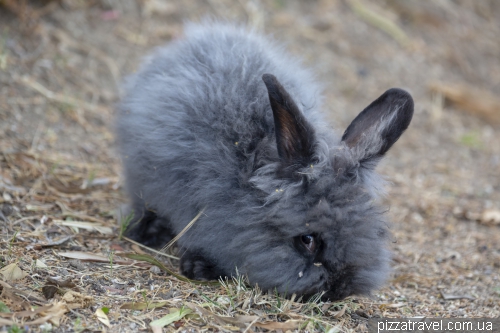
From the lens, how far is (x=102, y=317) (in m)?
2.58

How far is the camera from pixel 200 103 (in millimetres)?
3287

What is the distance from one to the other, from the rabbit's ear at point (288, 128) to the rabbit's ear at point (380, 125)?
0.28 metres

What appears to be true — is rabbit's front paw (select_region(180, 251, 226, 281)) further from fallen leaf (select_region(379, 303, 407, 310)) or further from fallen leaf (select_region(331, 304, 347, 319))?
fallen leaf (select_region(379, 303, 407, 310))

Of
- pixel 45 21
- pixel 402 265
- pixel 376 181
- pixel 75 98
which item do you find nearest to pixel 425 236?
pixel 402 265

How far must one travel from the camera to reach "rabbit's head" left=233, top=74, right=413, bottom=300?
2.76 meters

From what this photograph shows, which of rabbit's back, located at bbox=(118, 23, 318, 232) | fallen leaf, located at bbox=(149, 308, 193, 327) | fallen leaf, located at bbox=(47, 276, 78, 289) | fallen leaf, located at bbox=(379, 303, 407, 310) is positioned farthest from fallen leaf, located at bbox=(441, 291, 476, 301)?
fallen leaf, located at bbox=(47, 276, 78, 289)

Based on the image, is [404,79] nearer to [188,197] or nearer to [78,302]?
[188,197]

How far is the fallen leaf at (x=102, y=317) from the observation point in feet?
A: 8.36

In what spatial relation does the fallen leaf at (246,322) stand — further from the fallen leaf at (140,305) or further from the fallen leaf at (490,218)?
the fallen leaf at (490,218)

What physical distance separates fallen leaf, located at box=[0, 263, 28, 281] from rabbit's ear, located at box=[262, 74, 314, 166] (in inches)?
53.8

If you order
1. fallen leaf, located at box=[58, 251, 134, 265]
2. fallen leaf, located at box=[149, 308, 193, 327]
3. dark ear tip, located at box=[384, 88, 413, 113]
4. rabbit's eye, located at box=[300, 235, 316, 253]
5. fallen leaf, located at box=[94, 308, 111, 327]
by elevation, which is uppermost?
dark ear tip, located at box=[384, 88, 413, 113]

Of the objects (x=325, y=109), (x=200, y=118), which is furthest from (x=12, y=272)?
(x=325, y=109)

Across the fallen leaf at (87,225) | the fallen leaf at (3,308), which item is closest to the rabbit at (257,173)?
the fallen leaf at (87,225)

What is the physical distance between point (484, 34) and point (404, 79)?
236 centimetres
